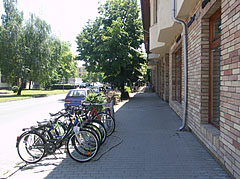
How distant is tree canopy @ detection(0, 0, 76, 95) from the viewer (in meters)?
29.0

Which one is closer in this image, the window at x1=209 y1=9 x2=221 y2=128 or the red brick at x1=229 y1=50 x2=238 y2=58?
the red brick at x1=229 y1=50 x2=238 y2=58

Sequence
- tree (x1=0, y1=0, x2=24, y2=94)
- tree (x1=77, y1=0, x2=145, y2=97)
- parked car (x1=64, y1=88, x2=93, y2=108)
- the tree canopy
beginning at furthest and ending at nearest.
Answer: the tree canopy
tree (x1=0, y1=0, x2=24, y2=94)
tree (x1=77, y1=0, x2=145, y2=97)
parked car (x1=64, y1=88, x2=93, y2=108)

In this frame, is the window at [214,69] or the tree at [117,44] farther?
the tree at [117,44]

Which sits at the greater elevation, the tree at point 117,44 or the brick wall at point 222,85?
the tree at point 117,44

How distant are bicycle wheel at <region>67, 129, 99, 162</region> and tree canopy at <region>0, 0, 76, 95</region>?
26.9m

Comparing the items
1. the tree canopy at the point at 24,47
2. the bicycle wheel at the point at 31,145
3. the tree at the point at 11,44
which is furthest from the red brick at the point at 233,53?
the tree at the point at 11,44

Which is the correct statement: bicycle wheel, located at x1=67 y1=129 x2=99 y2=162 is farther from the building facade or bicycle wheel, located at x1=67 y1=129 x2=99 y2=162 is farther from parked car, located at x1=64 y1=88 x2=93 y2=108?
parked car, located at x1=64 y1=88 x2=93 y2=108

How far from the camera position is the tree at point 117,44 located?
19594mm

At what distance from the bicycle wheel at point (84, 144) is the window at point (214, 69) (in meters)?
2.66

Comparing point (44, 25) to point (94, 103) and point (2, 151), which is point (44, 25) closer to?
point (94, 103)

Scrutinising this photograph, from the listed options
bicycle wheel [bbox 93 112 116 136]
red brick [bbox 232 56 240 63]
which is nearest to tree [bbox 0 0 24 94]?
bicycle wheel [bbox 93 112 116 136]

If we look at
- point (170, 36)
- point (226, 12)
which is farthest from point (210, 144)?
point (170, 36)

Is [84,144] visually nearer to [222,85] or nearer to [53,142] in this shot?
[53,142]

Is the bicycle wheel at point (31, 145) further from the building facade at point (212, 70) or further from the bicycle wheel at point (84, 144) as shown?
the building facade at point (212, 70)
